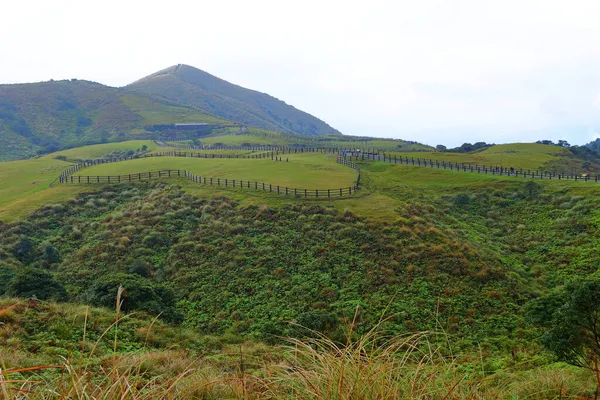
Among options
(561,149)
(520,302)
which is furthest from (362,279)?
(561,149)

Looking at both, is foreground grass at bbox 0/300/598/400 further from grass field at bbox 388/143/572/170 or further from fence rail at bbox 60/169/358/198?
grass field at bbox 388/143/572/170

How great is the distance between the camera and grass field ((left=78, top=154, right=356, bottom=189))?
1925 inches

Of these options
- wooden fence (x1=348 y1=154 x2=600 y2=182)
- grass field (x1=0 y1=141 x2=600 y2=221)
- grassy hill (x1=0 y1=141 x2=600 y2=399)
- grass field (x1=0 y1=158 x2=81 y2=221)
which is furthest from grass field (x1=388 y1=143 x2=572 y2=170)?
grass field (x1=0 y1=158 x2=81 y2=221)

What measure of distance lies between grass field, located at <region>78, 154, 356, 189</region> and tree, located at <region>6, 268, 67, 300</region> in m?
26.4

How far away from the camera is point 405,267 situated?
27609 mm

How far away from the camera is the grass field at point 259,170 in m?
48.9

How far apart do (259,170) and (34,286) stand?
118 feet

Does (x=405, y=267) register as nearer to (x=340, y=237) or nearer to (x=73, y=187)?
(x=340, y=237)

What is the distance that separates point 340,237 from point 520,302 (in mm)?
13244

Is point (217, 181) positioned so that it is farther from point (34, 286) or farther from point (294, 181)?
point (34, 286)

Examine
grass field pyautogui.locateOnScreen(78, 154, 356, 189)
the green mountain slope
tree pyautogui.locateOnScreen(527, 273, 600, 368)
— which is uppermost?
the green mountain slope

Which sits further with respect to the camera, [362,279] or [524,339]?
[362,279]

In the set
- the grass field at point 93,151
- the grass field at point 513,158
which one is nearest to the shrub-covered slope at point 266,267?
the grass field at point 513,158

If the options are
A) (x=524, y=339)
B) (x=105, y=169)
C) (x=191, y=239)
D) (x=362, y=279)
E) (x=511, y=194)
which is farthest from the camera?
(x=105, y=169)
